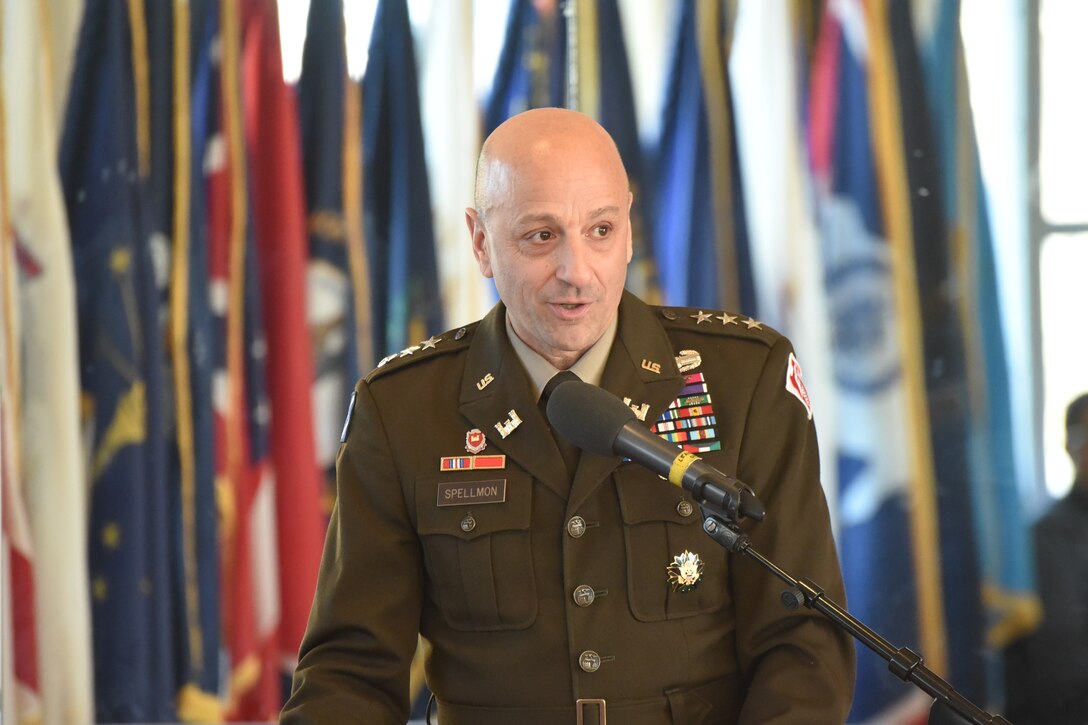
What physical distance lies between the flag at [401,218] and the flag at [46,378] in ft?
2.14

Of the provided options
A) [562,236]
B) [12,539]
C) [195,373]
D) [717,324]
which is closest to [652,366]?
[717,324]

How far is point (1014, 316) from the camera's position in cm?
271

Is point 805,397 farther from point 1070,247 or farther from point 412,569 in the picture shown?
point 1070,247

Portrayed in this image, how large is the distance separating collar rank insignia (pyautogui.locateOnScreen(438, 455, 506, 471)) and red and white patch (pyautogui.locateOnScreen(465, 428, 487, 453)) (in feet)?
0.04

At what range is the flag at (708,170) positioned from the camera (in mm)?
2719

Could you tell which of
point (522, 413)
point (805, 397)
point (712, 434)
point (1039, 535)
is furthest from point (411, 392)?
point (1039, 535)

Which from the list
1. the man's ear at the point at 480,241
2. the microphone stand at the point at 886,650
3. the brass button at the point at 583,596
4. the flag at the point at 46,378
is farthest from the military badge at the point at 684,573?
the flag at the point at 46,378

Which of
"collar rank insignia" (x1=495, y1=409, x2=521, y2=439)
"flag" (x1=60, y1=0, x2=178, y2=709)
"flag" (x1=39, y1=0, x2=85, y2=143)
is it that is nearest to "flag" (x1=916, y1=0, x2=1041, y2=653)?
"collar rank insignia" (x1=495, y1=409, x2=521, y2=439)

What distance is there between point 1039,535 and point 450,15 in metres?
1.69

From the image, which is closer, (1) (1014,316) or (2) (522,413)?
(2) (522,413)

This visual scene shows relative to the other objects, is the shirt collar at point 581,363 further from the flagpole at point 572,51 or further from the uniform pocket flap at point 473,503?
the flagpole at point 572,51

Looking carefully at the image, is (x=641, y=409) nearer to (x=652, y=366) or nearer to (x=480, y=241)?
(x=652, y=366)

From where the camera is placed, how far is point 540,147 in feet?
5.66

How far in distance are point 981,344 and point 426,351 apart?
135cm
